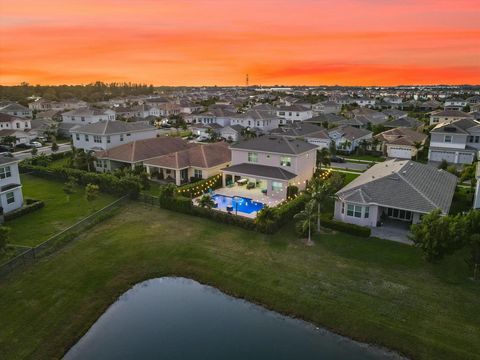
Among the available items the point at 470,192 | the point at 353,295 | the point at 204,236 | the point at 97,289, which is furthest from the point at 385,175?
the point at 97,289

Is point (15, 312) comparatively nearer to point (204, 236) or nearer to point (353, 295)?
point (204, 236)

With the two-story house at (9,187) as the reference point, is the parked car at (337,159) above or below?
below

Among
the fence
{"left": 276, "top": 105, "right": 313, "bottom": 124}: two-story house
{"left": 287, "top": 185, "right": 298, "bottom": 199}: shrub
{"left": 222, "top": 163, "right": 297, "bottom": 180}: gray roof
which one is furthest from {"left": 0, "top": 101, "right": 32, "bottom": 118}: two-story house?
{"left": 287, "top": 185, "right": 298, "bottom": 199}: shrub

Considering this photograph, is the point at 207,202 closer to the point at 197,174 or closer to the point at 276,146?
the point at 276,146

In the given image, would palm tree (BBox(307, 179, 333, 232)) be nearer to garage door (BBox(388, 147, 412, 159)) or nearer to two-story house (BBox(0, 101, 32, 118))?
garage door (BBox(388, 147, 412, 159))

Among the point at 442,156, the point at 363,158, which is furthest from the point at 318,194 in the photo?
the point at 363,158

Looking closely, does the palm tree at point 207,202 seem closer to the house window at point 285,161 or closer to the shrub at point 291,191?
the shrub at point 291,191

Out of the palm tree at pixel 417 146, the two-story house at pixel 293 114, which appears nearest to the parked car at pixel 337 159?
the palm tree at pixel 417 146
